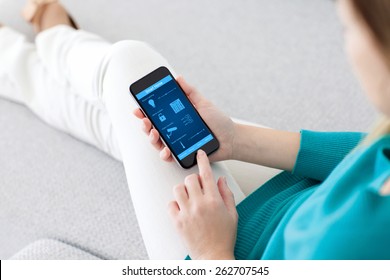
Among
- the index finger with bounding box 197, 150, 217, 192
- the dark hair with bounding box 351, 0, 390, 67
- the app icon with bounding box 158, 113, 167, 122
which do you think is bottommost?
the index finger with bounding box 197, 150, 217, 192

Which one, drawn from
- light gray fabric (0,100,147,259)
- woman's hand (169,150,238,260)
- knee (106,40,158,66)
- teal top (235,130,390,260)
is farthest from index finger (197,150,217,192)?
light gray fabric (0,100,147,259)

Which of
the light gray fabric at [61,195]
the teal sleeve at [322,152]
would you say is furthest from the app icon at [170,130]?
the light gray fabric at [61,195]

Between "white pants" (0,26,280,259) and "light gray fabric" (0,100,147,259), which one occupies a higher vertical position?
"white pants" (0,26,280,259)

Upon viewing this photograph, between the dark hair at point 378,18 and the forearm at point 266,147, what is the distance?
14.8 inches

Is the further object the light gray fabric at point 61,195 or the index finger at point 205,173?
the light gray fabric at point 61,195

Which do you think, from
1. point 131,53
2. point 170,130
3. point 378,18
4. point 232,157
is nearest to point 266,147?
point 232,157

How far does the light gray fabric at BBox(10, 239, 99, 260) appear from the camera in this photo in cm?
95

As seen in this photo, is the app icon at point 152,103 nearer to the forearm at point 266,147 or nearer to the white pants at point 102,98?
the white pants at point 102,98

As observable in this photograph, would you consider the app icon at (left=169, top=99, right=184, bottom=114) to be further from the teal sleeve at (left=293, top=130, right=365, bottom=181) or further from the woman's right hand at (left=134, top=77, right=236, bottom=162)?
the teal sleeve at (left=293, top=130, right=365, bottom=181)

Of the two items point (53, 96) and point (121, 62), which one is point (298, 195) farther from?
point (53, 96)

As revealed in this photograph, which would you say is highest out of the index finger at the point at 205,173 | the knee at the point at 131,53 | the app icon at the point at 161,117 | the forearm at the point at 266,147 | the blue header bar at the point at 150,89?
the knee at the point at 131,53

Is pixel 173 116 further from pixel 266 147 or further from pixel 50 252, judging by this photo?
pixel 50 252

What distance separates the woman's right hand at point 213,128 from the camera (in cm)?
81

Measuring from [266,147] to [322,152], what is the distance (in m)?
0.09
